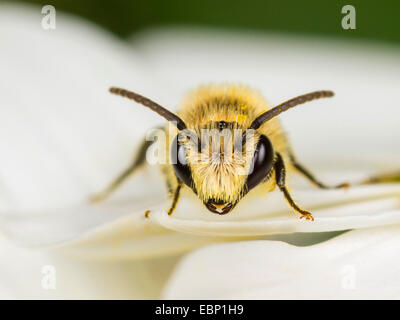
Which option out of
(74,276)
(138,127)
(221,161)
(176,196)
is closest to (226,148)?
(221,161)

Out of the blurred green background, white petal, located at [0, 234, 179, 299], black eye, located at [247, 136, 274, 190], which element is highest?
the blurred green background

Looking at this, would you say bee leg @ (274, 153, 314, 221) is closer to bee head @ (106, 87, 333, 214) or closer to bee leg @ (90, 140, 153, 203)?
bee head @ (106, 87, 333, 214)

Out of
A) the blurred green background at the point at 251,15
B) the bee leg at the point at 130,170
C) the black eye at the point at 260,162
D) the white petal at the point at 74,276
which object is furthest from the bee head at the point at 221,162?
the blurred green background at the point at 251,15

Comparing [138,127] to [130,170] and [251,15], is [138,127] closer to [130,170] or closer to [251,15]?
[130,170]

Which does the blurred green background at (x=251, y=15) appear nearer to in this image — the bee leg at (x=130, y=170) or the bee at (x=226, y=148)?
the bee leg at (x=130, y=170)

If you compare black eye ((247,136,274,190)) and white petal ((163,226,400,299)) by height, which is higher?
black eye ((247,136,274,190))

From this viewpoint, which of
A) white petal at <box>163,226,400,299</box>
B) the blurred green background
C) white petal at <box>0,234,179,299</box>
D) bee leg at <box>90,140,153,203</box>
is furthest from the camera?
the blurred green background

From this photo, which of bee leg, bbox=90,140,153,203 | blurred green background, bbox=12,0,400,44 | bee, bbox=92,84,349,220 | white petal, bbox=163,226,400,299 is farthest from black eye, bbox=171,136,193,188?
blurred green background, bbox=12,0,400,44
